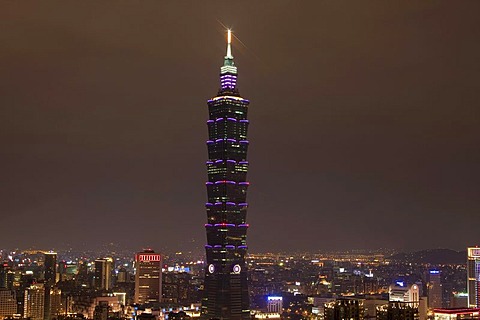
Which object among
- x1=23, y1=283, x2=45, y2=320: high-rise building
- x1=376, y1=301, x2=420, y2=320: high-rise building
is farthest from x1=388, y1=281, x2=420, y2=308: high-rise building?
x1=23, y1=283, x2=45, y2=320: high-rise building

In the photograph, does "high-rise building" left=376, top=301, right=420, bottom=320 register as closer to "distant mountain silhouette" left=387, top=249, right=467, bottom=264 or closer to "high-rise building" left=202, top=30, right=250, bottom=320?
"high-rise building" left=202, top=30, right=250, bottom=320

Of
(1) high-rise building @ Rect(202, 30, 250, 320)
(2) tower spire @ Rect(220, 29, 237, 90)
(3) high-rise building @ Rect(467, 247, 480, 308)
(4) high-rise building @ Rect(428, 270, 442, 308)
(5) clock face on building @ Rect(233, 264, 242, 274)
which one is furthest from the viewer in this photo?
(4) high-rise building @ Rect(428, 270, 442, 308)

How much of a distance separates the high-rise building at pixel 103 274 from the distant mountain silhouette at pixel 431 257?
29.7 metres

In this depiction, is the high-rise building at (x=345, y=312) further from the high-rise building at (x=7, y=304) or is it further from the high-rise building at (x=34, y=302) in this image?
the high-rise building at (x=7, y=304)

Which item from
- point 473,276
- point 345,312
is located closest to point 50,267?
point 473,276

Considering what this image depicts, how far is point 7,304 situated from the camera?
4919 cm

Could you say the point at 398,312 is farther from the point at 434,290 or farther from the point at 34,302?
the point at 434,290

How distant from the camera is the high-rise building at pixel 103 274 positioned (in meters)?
64.2

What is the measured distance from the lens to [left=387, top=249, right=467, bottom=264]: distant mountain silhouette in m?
70.4

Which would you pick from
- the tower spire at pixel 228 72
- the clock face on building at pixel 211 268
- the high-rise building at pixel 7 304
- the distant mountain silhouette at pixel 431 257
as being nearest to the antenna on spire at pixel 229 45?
the tower spire at pixel 228 72

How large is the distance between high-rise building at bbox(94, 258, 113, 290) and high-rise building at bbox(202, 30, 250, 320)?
23.6 metres

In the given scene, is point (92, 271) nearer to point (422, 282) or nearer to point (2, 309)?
point (2, 309)

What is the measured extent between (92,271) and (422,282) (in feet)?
95.1

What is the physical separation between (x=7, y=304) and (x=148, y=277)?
1182cm
